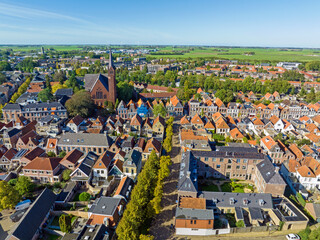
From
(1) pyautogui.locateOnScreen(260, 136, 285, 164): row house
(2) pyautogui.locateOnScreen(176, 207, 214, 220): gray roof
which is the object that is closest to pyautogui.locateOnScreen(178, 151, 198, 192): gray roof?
(2) pyautogui.locateOnScreen(176, 207, 214, 220): gray roof

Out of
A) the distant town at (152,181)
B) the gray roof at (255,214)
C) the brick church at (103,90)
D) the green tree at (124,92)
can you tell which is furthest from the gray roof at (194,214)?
the green tree at (124,92)

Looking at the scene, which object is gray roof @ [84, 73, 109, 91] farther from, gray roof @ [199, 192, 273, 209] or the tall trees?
gray roof @ [199, 192, 273, 209]

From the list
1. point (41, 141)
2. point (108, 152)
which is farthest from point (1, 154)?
point (108, 152)

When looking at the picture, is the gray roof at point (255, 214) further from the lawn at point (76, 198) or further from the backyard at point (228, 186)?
the lawn at point (76, 198)

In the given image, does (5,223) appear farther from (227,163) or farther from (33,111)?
(33,111)

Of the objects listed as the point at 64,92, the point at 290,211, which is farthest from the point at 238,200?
the point at 64,92
